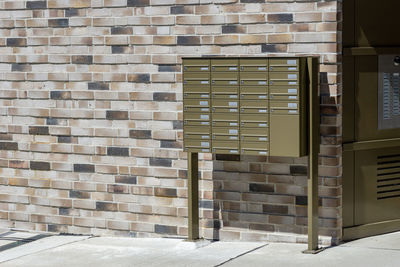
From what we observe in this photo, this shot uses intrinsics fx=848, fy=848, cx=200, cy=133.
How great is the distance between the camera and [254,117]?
740 centimetres

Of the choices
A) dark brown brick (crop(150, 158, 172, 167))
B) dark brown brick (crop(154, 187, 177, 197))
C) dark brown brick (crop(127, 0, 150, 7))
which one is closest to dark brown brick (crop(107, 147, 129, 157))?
dark brown brick (crop(150, 158, 172, 167))

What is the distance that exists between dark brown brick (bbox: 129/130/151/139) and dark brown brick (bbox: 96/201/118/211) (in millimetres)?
751

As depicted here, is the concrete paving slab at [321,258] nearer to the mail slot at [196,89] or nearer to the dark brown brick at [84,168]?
the mail slot at [196,89]

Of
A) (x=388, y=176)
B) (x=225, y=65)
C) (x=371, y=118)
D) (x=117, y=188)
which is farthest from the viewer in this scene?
(x=117, y=188)

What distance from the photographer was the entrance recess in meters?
7.77

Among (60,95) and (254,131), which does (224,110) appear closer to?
(254,131)

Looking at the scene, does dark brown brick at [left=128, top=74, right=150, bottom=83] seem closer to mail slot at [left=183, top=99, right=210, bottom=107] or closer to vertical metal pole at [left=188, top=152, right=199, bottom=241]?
mail slot at [left=183, top=99, right=210, bottom=107]

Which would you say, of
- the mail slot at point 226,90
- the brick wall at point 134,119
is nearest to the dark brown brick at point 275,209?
the brick wall at point 134,119

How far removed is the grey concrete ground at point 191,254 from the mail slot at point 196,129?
3.58ft

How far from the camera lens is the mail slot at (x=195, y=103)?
24.8ft

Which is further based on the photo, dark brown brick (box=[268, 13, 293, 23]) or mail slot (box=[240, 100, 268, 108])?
dark brown brick (box=[268, 13, 293, 23])

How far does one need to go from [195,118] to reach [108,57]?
4.29ft

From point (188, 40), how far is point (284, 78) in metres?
1.23

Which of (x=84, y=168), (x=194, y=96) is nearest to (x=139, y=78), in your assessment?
(x=194, y=96)
